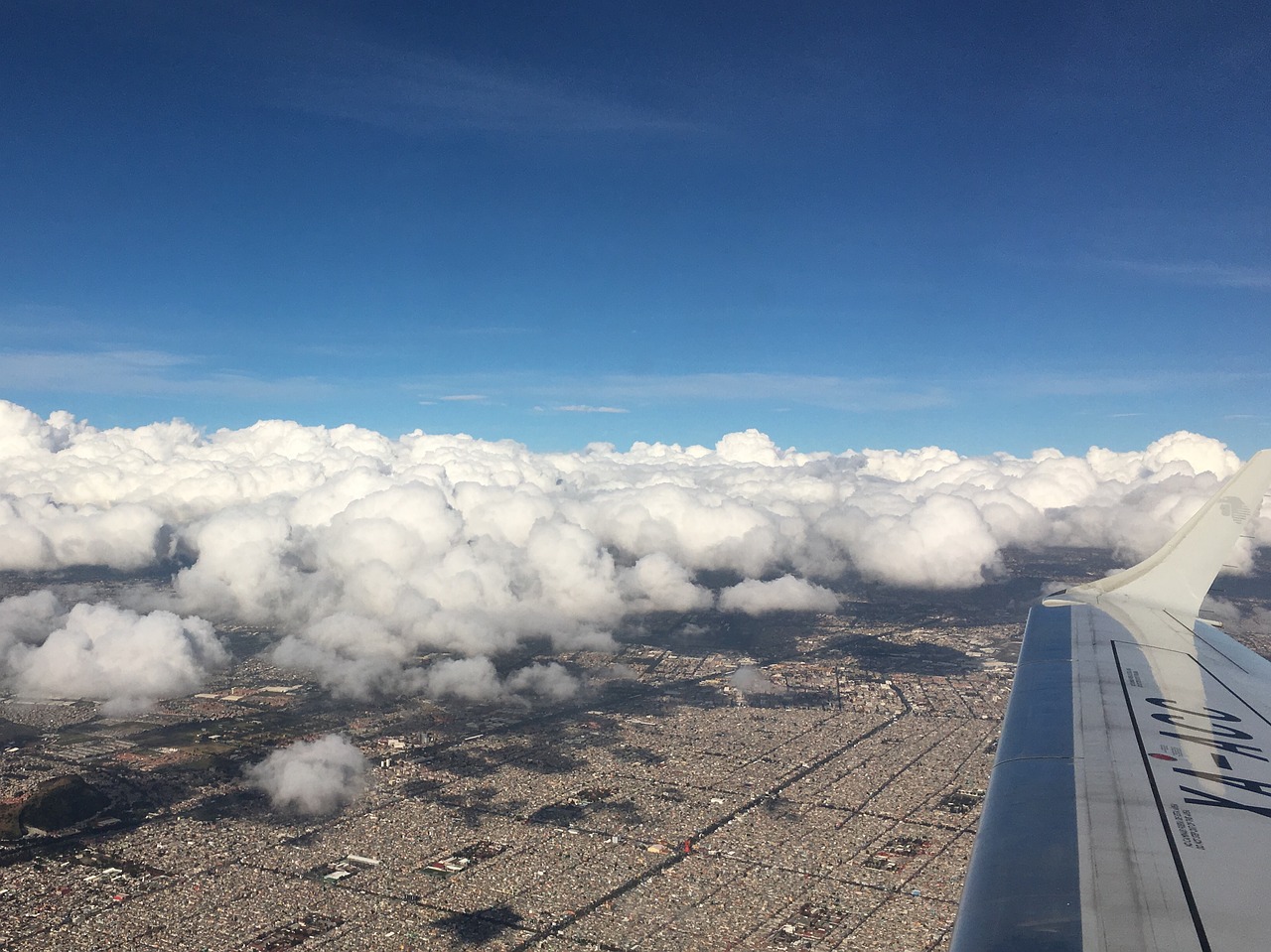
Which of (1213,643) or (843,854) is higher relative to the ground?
(1213,643)

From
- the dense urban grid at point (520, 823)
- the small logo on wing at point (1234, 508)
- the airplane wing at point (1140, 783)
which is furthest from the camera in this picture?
the dense urban grid at point (520, 823)

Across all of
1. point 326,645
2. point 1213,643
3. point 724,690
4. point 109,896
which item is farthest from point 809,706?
point 326,645

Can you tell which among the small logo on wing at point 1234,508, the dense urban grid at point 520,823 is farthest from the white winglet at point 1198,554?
the dense urban grid at point 520,823

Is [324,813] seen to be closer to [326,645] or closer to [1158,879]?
[1158,879]

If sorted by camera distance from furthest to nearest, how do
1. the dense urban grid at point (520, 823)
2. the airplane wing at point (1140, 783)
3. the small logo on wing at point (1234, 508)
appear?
the dense urban grid at point (520, 823) < the small logo on wing at point (1234, 508) < the airplane wing at point (1140, 783)

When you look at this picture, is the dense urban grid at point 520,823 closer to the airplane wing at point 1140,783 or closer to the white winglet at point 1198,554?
the white winglet at point 1198,554

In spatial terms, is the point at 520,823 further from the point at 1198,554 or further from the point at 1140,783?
the point at 1140,783

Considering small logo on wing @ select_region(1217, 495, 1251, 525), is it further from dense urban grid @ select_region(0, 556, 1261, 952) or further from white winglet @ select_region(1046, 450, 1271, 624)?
dense urban grid @ select_region(0, 556, 1261, 952)
